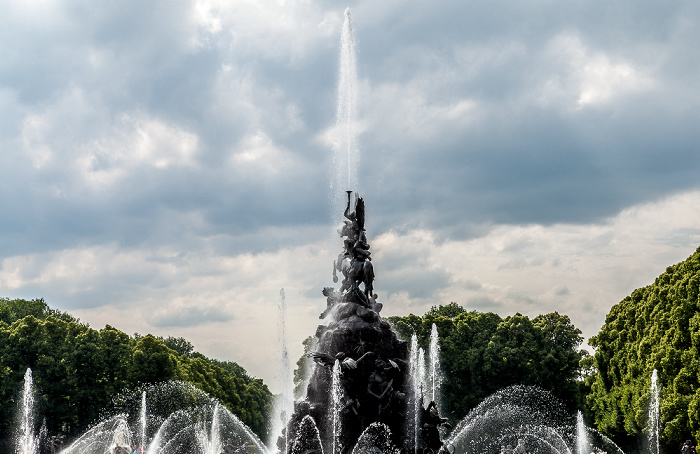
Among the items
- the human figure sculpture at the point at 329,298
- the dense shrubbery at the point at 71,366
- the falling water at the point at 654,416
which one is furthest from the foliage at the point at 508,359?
the human figure sculpture at the point at 329,298

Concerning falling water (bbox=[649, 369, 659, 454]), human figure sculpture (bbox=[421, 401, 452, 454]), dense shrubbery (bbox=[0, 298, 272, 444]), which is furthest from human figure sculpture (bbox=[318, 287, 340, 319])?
dense shrubbery (bbox=[0, 298, 272, 444])

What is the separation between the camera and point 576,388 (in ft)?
186

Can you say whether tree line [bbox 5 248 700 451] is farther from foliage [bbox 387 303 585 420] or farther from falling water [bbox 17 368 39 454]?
falling water [bbox 17 368 39 454]

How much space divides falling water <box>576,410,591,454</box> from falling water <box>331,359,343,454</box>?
2670cm

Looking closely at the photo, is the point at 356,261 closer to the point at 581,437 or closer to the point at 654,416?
the point at 654,416

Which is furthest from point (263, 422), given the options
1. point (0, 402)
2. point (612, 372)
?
point (612, 372)

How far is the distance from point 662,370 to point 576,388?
640 inches

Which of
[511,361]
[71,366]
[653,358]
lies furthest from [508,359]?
[71,366]

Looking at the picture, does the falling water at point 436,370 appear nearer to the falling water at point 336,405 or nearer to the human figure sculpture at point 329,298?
the human figure sculpture at point 329,298

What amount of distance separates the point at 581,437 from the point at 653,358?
9.92m

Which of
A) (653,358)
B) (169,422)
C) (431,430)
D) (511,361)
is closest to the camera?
(431,430)

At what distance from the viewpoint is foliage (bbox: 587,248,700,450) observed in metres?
39.4

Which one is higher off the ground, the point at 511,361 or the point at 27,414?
the point at 511,361

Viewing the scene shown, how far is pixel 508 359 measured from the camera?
187 feet
